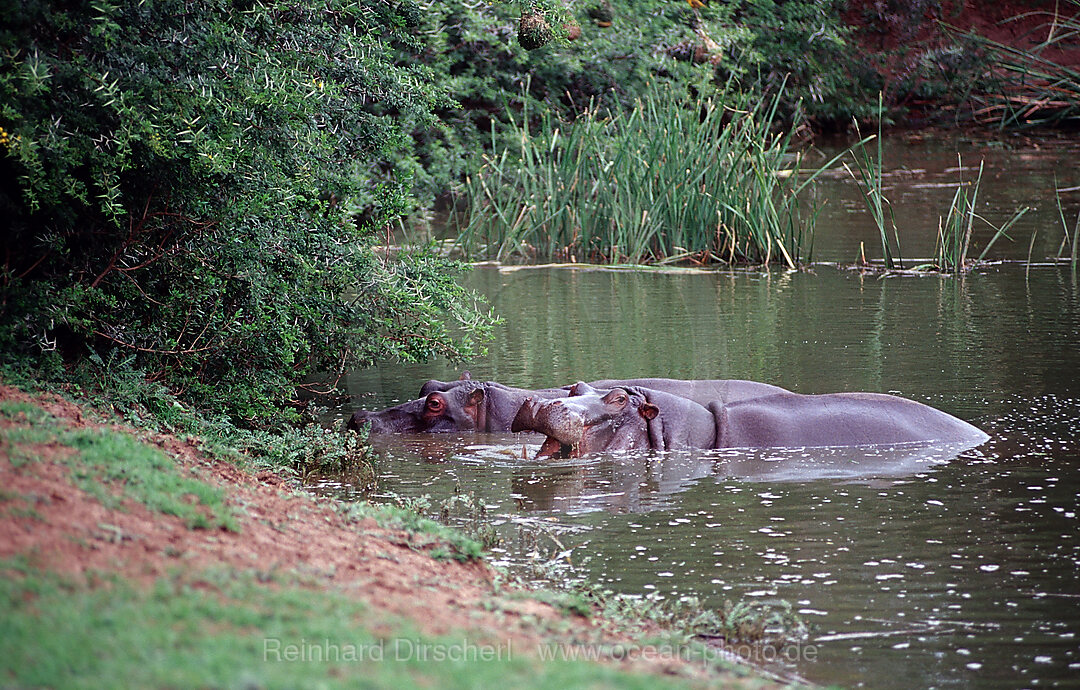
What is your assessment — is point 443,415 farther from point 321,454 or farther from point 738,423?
point 738,423

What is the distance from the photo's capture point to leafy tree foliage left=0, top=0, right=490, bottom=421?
5.83 metres

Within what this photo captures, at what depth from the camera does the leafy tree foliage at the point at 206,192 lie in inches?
230

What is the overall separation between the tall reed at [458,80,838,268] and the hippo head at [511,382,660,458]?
5.32m

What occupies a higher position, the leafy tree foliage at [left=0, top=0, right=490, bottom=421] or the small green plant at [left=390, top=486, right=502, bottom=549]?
the leafy tree foliage at [left=0, top=0, right=490, bottom=421]

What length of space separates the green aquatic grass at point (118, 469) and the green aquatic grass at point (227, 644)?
0.72m

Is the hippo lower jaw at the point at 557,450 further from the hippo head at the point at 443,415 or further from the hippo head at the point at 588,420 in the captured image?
the hippo head at the point at 443,415

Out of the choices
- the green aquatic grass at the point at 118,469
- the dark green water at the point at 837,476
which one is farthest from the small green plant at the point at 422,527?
the green aquatic grass at the point at 118,469

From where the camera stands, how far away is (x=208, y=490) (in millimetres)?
4441

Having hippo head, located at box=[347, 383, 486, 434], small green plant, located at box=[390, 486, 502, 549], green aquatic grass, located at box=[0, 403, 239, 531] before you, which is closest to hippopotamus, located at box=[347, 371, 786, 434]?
hippo head, located at box=[347, 383, 486, 434]

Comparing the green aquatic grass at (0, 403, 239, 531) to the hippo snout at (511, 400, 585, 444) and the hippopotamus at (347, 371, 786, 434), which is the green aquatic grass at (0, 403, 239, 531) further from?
the hippopotamus at (347, 371, 786, 434)

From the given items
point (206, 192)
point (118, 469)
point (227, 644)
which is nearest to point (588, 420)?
point (206, 192)

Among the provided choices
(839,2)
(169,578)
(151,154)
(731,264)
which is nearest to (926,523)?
(169,578)

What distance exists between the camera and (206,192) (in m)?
6.51

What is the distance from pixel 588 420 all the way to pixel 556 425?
275mm
